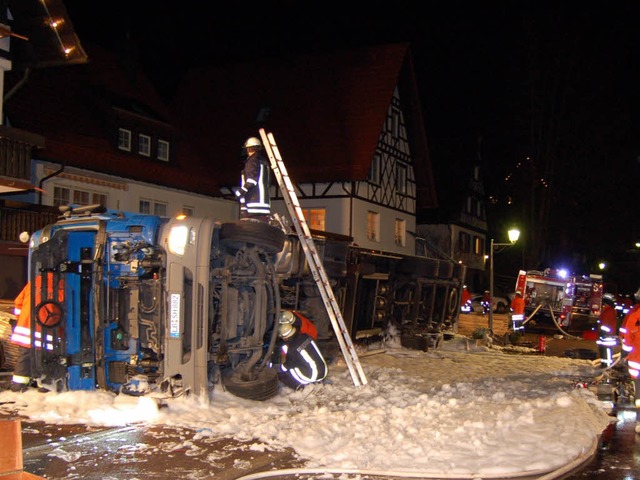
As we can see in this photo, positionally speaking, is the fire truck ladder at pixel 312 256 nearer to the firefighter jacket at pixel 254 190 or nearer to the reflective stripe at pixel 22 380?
→ the firefighter jacket at pixel 254 190

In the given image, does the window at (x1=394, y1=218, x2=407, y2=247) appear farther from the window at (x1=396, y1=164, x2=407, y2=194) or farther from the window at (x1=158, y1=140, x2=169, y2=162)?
the window at (x1=158, y1=140, x2=169, y2=162)

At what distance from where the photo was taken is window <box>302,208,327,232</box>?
85.9ft

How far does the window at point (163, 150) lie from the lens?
77.0 feet

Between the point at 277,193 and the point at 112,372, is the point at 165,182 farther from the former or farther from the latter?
the point at 112,372

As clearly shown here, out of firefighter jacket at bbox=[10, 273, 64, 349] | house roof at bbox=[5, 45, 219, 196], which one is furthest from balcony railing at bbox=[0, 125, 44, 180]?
firefighter jacket at bbox=[10, 273, 64, 349]

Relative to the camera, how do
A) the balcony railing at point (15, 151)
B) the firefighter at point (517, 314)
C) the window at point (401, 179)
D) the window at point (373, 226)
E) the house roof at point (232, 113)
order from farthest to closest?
the window at point (401, 179) < the window at point (373, 226) < the firefighter at point (517, 314) < the house roof at point (232, 113) < the balcony railing at point (15, 151)

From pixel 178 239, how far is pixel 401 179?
2340 cm

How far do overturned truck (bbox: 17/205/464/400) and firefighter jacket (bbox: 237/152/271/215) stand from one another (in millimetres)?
888

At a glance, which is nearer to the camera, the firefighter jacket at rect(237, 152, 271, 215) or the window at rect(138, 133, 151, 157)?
the firefighter jacket at rect(237, 152, 271, 215)

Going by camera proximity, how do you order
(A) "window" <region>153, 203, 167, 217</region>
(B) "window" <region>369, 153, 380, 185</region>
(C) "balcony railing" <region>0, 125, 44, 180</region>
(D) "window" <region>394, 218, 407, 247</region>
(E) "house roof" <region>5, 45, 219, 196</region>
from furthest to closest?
(D) "window" <region>394, 218, 407, 247</region>
(B) "window" <region>369, 153, 380, 185</region>
(A) "window" <region>153, 203, 167, 217</region>
(E) "house roof" <region>5, 45, 219, 196</region>
(C) "balcony railing" <region>0, 125, 44, 180</region>

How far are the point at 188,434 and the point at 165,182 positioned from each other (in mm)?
16667

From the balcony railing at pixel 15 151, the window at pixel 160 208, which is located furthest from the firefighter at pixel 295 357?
the window at pixel 160 208

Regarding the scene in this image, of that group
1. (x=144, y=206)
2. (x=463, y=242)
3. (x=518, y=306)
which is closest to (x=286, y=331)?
(x=518, y=306)

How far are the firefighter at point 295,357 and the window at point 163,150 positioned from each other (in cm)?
1591
